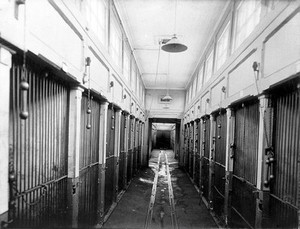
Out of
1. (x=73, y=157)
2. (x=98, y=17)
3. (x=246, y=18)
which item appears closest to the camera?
(x=73, y=157)

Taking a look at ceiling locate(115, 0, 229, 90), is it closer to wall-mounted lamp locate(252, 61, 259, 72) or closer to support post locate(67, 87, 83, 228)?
wall-mounted lamp locate(252, 61, 259, 72)

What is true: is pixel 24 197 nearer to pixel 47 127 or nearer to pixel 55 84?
pixel 47 127

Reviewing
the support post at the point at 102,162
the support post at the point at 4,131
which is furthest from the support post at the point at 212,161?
the support post at the point at 4,131

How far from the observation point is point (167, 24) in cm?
796

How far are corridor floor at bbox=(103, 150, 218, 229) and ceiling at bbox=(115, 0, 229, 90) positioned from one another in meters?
5.98

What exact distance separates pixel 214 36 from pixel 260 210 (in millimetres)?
6150

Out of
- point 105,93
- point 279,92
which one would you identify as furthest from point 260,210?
point 105,93

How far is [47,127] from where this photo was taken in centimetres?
369

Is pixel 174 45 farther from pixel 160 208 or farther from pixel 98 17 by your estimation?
pixel 160 208

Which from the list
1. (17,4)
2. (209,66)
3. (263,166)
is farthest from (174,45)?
(209,66)

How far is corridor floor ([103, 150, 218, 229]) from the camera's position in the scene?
279 inches

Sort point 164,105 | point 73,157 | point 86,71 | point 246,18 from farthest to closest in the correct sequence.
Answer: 1. point 164,105
2. point 246,18
3. point 86,71
4. point 73,157

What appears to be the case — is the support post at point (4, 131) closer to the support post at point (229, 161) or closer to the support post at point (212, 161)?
the support post at point (229, 161)

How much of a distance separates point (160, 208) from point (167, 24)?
6117 millimetres
